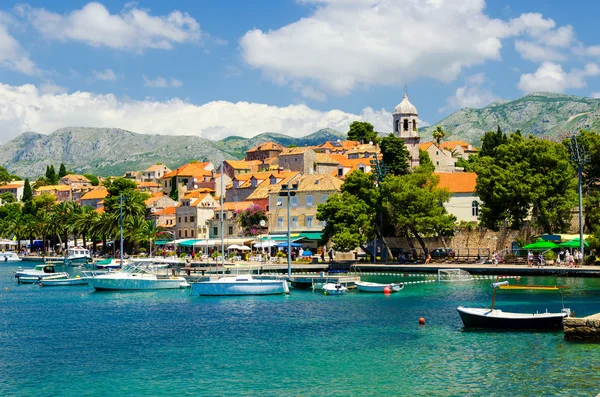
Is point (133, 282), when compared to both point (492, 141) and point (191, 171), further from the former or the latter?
point (191, 171)

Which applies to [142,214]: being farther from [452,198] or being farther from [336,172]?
[452,198]

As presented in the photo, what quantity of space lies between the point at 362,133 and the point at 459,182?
82.3 metres

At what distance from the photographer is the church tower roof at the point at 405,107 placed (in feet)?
403

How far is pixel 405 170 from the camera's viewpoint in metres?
99.5

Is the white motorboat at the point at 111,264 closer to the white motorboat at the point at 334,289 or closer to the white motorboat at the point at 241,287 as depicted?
the white motorboat at the point at 241,287

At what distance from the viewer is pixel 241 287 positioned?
58.8 meters

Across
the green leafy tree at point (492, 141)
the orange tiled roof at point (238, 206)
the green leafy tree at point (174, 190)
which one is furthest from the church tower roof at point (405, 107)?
the green leafy tree at point (174, 190)

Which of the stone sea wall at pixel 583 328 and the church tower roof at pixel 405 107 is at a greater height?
the church tower roof at pixel 405 107

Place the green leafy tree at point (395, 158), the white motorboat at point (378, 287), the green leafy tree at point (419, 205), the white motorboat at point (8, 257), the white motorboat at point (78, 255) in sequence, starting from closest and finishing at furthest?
the white motorboat at point (378, 287) → the green leafy tree at point (419, 205) → the green leafy tree at point (395, 158) → the white motorboat at point (78, 255) → the white motorboat at point (8, 257)

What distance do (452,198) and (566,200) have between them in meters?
16.6

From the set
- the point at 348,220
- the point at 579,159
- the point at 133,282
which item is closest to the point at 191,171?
the point at 348,220

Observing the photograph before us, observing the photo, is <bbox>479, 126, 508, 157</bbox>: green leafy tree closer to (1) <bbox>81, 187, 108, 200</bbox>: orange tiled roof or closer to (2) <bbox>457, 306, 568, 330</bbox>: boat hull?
(2) <bbox>457, 306, 568, 330</bbox>: boat hull

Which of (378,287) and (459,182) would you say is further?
(459,182)

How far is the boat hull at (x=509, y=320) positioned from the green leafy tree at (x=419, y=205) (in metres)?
40.2
